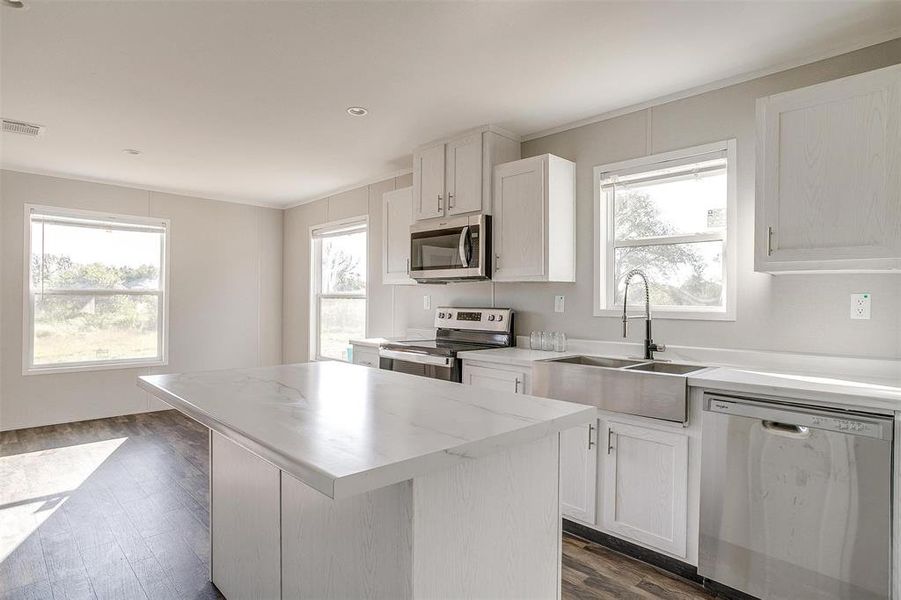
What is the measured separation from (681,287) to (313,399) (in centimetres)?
220

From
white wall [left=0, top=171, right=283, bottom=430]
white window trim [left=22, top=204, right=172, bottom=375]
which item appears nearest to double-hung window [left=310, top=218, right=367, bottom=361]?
white wall [left=0, top=171, right=283, bottom=430]

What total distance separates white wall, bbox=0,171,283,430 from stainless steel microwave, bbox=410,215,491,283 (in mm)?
3062

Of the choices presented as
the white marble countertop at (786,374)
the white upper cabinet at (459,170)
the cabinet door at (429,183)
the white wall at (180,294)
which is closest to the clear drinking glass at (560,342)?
the white marble countertop at (786,374)

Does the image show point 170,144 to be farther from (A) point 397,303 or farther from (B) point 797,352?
(B) point 797,352

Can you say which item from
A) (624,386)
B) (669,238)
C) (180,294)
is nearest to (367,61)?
(669,238)

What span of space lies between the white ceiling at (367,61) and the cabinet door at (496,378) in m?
1.59

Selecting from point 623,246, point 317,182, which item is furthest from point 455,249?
point 317,182

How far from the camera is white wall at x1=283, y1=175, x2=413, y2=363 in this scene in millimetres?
4777

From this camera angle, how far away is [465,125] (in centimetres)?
329

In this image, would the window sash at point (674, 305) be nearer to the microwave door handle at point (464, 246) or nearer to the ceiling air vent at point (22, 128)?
the microwave door handle at point (464, 246)

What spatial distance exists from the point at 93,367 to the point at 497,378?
4291mm

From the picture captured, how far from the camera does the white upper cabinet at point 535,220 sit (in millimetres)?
3031

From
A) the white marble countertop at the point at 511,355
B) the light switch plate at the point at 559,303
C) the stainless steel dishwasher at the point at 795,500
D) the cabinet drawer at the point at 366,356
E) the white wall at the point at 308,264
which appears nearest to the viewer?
the stainless steel dishwasher at the point at 795,500

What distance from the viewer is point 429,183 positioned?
3666mm
